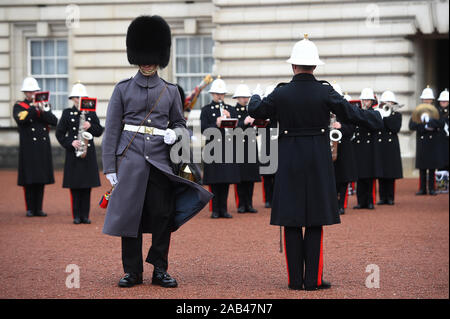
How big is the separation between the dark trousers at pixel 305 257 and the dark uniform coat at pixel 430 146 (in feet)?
28.6

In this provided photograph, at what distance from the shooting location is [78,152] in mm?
10820

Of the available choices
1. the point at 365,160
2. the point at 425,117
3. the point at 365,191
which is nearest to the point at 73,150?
the point at 365,191

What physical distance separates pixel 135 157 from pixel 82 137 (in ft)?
15.1

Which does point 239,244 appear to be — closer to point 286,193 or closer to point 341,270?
point 341,270

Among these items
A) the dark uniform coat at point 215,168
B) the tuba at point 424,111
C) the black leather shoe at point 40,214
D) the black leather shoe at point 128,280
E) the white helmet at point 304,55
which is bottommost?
the black leather shoe at point 40,214

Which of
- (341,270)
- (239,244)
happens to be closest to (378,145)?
(239,244)

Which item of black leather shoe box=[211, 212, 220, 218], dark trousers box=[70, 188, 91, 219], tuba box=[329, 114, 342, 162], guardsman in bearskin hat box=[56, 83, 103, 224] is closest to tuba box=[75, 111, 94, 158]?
guardsman in bearskin hat box=[56, 83, 103, 224]

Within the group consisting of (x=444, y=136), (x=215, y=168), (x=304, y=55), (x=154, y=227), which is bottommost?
(x=154, y=227)

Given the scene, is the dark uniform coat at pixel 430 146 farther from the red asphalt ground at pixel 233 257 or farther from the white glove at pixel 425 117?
the red asphalt ground at pixel 233 257

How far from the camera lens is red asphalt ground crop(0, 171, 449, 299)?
618 centimetres

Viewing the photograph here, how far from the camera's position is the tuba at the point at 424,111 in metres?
14.5

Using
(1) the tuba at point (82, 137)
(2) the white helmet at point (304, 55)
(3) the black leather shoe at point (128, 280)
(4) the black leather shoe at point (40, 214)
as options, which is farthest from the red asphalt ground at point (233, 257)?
(2) the white helmet at point (304, 55)

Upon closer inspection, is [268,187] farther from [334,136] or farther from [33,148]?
[33,148]

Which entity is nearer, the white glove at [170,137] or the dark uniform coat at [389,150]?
the white glove at [170,137]
